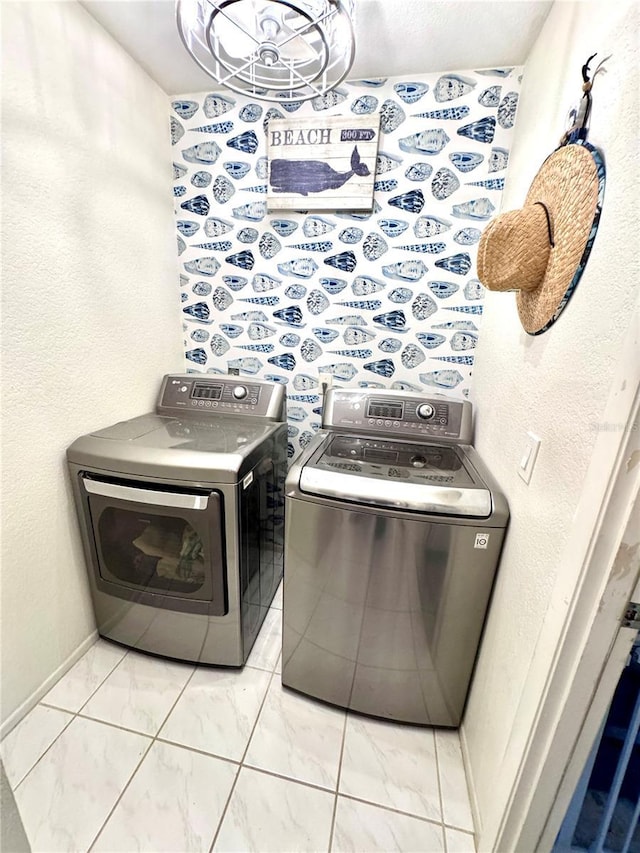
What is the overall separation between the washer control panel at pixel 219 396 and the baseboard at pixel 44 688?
40.6 inches

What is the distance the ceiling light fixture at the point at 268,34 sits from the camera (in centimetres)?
95

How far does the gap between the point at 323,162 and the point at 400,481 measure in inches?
57.1

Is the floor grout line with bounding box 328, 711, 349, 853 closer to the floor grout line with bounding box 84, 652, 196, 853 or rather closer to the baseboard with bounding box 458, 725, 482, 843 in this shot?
the baseboard with bounding box 458, 725, 482, 843

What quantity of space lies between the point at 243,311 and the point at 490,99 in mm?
1365

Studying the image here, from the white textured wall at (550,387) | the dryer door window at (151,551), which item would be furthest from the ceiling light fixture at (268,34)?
the dryer door window at (151,551)

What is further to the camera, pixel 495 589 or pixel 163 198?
pixel 163 198

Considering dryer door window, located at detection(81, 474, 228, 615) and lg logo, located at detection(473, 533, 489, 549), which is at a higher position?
lg logo, located at detection(473, 533, 489, 549)

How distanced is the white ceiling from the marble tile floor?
2.44 m

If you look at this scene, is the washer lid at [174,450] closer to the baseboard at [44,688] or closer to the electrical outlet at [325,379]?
the electrical outlet at [325,379]

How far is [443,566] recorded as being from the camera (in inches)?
41.7

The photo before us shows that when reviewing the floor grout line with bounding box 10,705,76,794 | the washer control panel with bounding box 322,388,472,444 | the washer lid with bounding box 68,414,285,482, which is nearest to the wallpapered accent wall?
the washer control panel with bounding box 322,388,472,444

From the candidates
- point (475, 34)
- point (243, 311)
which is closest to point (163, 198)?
point (243, 311)

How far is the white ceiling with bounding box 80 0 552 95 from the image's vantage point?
1.16 meters

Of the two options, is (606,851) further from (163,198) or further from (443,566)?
(163,198)
